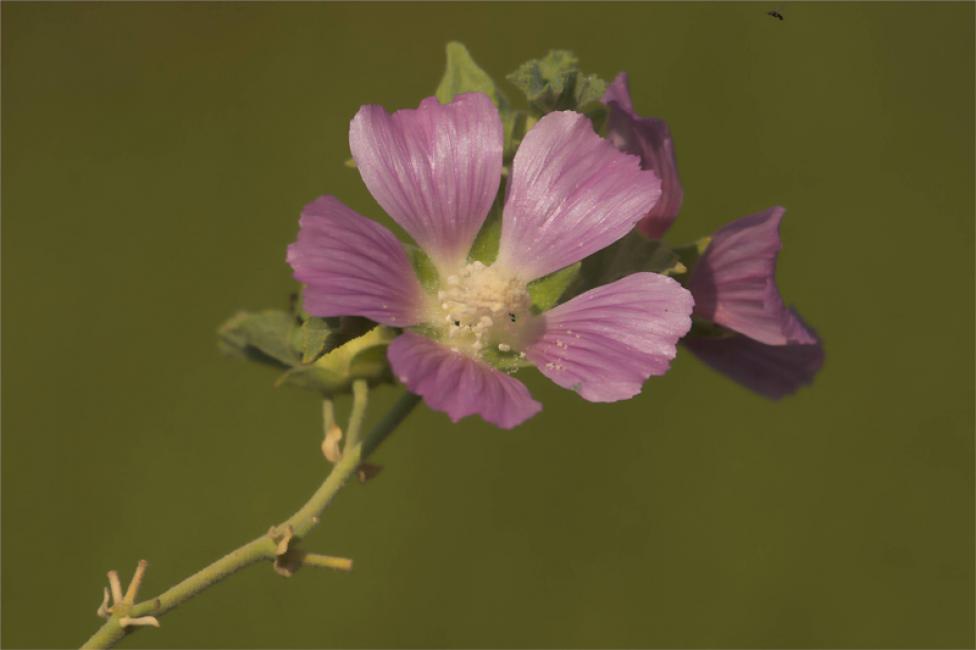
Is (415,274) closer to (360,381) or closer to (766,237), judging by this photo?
(360,381)

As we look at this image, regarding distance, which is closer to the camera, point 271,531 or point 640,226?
point 271,531

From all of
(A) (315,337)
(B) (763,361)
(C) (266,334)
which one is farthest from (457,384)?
(B) (763,361)

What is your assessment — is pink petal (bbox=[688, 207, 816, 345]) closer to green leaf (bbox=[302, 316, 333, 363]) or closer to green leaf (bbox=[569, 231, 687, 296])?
green leaf (bbox=[569, 231, 687, 296])

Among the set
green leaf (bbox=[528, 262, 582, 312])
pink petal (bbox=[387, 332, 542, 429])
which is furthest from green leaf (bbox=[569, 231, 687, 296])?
pink petal (bbox=[387, 332, 542, 429])

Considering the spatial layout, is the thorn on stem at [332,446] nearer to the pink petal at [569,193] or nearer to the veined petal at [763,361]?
the pink petal at [569,193]

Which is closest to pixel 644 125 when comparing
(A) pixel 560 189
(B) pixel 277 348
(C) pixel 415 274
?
(A) pixel 560 189

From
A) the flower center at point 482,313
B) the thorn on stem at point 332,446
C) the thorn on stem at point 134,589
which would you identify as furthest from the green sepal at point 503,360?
the thorn on stem at point 134,589
